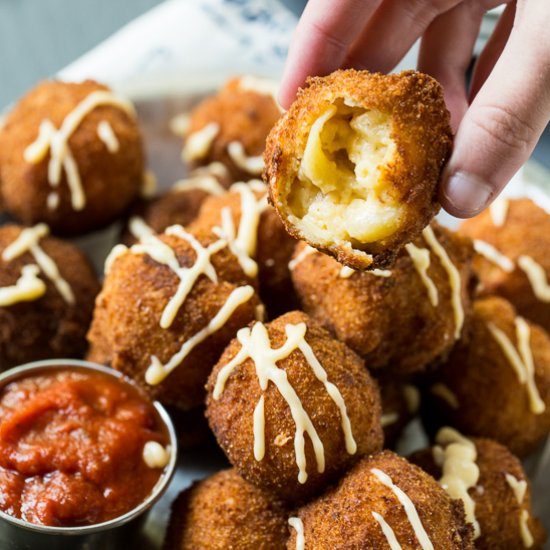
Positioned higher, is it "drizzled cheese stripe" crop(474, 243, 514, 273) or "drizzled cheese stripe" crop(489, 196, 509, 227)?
"drizzled cheese stripe" crop(489, 196, 509, 227)

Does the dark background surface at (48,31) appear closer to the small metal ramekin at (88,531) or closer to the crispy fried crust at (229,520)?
the small metal ramekin at (88,531)

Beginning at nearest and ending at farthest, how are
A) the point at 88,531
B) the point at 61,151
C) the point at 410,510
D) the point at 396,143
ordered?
the point at 396,143 → the point at 410,510 → the point at 88,531 → the point at 61,151

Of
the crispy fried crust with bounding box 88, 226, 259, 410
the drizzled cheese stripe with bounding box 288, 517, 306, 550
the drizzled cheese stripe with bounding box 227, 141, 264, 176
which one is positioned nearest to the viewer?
the drizzled cheese stripe with bounding box 288, 517, 306, 550

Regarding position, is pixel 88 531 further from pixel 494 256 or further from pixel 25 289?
pixel 494 256

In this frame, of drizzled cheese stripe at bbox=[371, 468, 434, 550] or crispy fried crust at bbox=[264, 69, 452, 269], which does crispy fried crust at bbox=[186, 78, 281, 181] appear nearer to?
crispy fried crust at bbox=[264, 69, 452, 269]

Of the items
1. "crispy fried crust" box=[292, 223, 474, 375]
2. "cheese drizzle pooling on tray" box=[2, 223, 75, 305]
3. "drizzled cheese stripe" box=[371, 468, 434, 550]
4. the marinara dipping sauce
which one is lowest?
"cheese drizzle pooling on tray" box=[2, 223, 75, 305]

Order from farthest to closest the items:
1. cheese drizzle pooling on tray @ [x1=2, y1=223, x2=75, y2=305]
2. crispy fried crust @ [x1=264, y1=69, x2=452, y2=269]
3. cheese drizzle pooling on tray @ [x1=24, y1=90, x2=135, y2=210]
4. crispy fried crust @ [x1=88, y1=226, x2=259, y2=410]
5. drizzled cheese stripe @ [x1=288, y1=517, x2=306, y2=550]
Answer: cheese drizzle pooling on tray @ [x1=24, y1=90, x2=135, y2=210], cheese drizzle pooling on tray @ [x1=2, y1=223, x2=75, y2=305], crispy fried crust @ [x1=88, y1=226, x2=259, y2=410], drizzled cheese stripe @ [x1=288, y1=517, x2=306, y2=550], crispy fried crust @ [x1=264, y1=69, x2=452, y2=269]

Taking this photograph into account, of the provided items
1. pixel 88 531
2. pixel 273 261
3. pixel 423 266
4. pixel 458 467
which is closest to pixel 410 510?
pixel 458 467

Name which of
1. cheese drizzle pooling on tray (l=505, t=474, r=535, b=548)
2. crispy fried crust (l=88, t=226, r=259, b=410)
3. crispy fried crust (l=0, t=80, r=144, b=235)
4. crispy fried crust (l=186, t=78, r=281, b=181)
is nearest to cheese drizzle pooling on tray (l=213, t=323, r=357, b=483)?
crispy fried crust (l=88, t=226, r=259, b=410)
